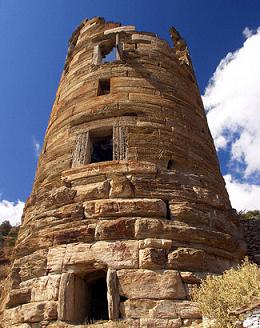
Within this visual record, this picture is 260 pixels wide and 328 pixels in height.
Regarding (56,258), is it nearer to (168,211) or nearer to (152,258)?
(152,258)

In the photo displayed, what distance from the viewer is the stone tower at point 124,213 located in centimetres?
511

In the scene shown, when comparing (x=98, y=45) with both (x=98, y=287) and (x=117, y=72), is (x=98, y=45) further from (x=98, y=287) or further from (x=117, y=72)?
(x=98, y=287)

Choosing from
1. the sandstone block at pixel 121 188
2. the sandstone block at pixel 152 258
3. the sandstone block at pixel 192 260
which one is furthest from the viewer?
the sandstone block at pixel 121 188

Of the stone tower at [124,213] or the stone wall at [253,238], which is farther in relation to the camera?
the stone wall at [253,238]

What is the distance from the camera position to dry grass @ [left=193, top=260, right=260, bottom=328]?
4047 mm

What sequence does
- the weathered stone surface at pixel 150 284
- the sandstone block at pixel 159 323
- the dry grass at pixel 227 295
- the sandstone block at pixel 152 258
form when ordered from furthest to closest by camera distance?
1. the sandstone block at pixel 152 258
2. the weathered stone surface at pixel 150 284
3. the sandstone block at pixel 159 323
4. the dry grass at pixel 227 295

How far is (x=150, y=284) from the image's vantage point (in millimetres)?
5047

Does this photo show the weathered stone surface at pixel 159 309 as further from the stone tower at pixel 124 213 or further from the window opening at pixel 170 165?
the window opening at pixel 170 165

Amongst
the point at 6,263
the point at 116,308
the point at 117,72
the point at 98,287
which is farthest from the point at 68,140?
the point at 6,263

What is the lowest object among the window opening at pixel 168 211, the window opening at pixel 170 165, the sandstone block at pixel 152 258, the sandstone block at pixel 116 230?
the sandstone block at pixel 152 258

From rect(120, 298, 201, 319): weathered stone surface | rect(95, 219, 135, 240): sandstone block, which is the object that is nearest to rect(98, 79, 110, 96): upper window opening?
rect(95, 219, 135, 240): sandstone block

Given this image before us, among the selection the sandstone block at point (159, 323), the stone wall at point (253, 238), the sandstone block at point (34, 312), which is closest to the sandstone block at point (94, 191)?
the sandstone block at point (34, 312)

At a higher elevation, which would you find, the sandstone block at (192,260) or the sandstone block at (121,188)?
the sandstone block at (121,188)

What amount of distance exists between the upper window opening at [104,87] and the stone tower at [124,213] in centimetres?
3
